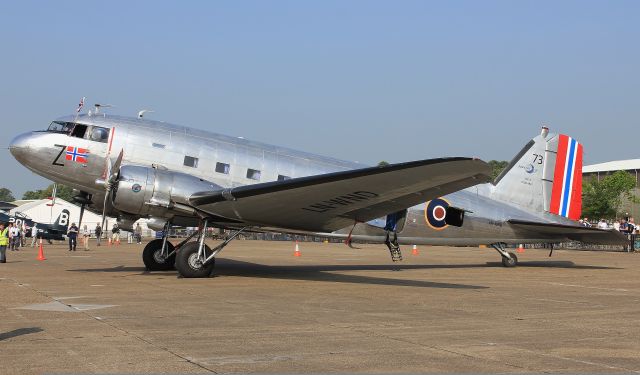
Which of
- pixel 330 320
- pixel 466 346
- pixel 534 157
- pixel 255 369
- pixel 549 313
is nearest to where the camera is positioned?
pixel 255 369

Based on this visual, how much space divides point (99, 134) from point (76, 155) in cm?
76

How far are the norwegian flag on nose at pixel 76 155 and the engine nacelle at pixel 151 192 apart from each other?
5.15ft

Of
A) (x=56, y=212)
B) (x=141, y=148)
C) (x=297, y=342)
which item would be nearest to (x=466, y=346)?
(x=297, y=342)

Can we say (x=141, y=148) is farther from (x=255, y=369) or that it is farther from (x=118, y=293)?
(x=255, y=369)

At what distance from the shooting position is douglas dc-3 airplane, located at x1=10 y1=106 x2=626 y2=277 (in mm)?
14354

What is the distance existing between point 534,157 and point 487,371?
17.7m

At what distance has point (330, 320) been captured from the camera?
9.69 metres

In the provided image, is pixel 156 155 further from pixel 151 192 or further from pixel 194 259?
pixel 194 259

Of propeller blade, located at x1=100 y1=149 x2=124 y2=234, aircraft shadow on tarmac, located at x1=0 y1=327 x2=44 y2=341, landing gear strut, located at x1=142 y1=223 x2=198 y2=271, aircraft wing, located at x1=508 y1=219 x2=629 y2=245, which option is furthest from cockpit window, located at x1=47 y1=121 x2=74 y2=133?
aircraft wing, located at x1=508 y1=219 x2=629 y2=245

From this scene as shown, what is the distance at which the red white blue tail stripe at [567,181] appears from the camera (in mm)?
22750

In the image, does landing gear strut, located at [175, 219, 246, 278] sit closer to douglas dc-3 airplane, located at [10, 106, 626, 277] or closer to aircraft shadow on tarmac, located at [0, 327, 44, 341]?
douglas dc-3 airplane, located at [10, 106, 626, 277]

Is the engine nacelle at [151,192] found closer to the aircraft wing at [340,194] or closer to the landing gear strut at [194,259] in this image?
the aircraft wing at [340,194]

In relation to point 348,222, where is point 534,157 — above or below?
above

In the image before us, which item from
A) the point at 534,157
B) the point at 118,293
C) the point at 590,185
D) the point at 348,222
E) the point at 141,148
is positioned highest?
the point at 590,185
